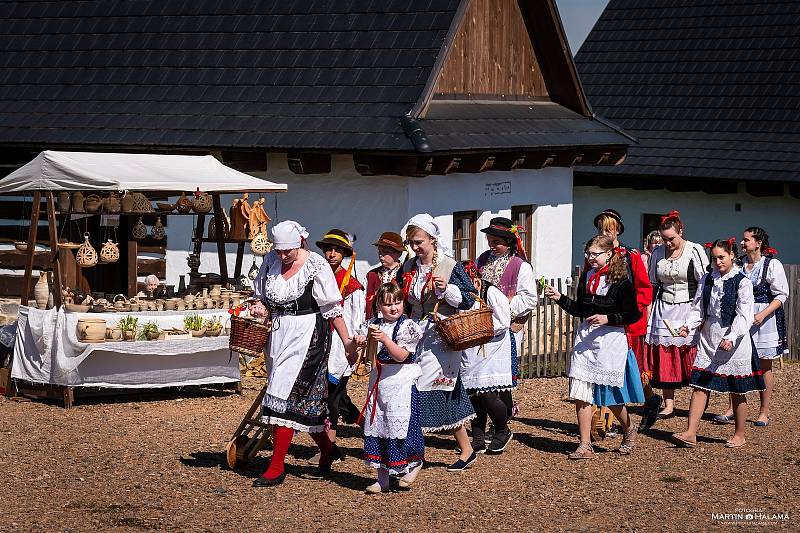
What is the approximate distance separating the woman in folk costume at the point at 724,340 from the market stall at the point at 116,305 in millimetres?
4220

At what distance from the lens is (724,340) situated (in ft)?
33.3

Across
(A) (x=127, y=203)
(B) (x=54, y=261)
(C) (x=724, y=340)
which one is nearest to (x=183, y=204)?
(A) (x=127, y=203)

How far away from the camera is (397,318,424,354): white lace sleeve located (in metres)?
8.43

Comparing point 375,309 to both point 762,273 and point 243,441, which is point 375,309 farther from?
point 762,273

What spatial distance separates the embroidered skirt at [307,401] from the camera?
341 inches

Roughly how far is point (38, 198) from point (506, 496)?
569 centimetres

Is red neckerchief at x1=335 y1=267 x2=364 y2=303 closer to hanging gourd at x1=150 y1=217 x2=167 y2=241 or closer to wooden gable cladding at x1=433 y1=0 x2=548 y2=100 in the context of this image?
hanging gourd at x1=150 y1=217 x2=167 y2=241

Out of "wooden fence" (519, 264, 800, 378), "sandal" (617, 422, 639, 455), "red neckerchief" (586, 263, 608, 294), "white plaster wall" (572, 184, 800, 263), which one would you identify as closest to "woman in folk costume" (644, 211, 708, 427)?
"sandal" (617, 422, 639, 455)

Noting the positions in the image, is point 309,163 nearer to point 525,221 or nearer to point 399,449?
point 525,221

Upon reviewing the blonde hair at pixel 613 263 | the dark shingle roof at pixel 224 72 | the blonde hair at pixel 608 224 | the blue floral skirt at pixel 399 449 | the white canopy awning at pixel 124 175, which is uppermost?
the dark shingle roof at pixel 224 72

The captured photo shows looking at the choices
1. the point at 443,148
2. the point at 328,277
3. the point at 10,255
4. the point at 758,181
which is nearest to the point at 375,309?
the point at 328,277

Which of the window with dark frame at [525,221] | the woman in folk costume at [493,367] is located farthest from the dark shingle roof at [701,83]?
the woman in folk costume at [493,367]

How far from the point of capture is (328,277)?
8.75 metres

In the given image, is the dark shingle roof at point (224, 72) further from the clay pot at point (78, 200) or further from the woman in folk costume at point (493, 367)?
the woman in folk costume at point (493, 367)
